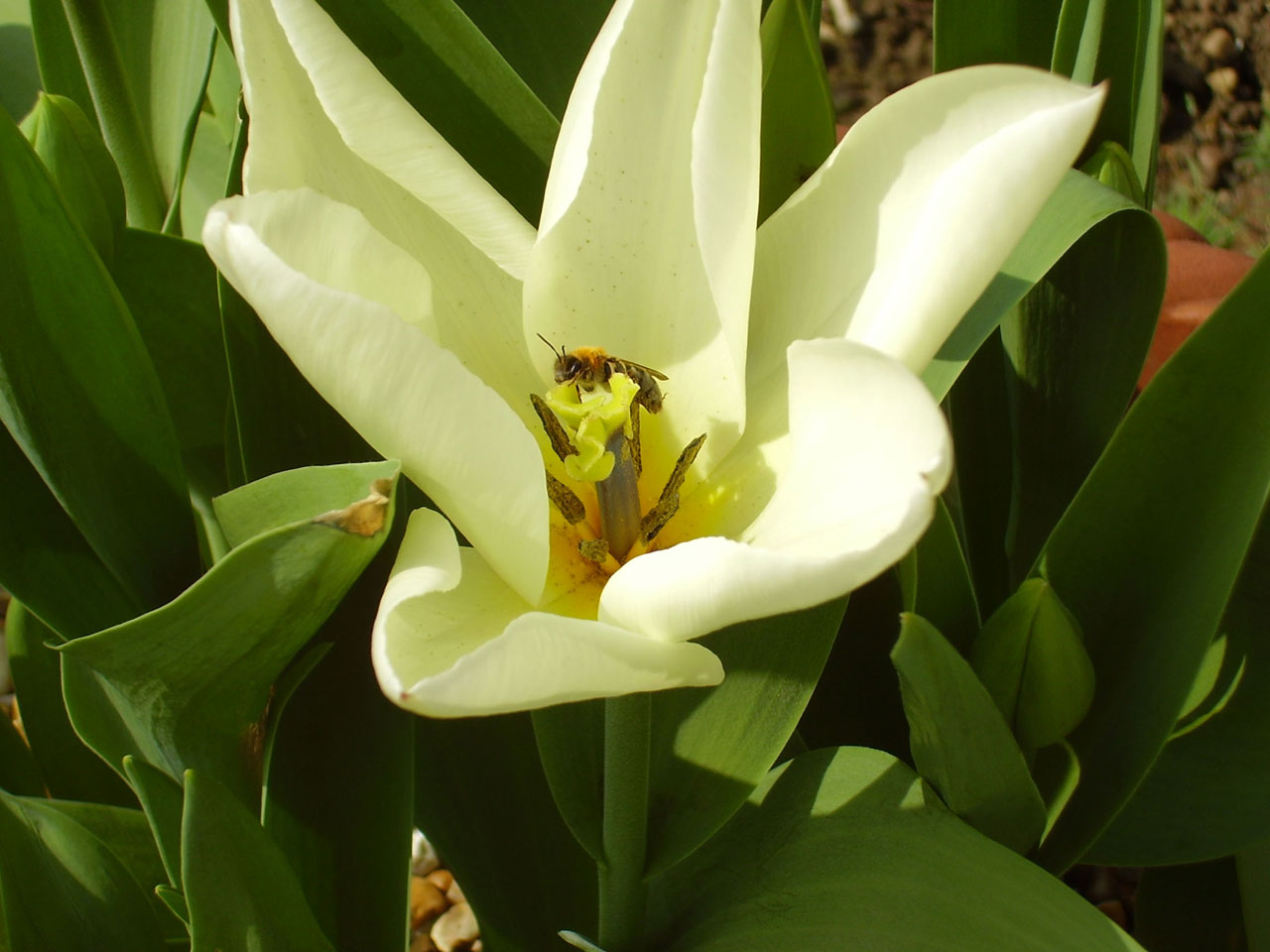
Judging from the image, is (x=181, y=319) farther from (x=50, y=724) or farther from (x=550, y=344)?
(x=50, y=724)

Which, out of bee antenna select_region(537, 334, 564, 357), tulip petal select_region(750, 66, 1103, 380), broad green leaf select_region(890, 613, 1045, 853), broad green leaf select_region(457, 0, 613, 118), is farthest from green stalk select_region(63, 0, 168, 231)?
broad green leaf select_region(890, 613, 1045, 853)

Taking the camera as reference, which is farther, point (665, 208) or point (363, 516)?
point (665, 208)

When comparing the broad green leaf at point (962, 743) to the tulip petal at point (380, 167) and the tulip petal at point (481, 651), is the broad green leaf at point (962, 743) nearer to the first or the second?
the tulip petal at point (481, 651)

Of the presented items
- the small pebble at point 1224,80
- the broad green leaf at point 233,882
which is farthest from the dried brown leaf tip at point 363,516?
the small pebble at point 1224,80

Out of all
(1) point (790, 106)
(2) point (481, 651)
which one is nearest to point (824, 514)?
(2) point (481, 651)

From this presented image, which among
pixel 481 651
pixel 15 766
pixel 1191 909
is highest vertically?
pixel 481 651

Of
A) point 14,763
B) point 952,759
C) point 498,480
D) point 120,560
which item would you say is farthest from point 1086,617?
point 14,763

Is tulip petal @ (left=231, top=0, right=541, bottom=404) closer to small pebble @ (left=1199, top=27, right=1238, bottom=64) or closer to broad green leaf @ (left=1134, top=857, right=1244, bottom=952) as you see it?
broad green leaf @ (left=1134, top=857, right=1244, bottom=952)
